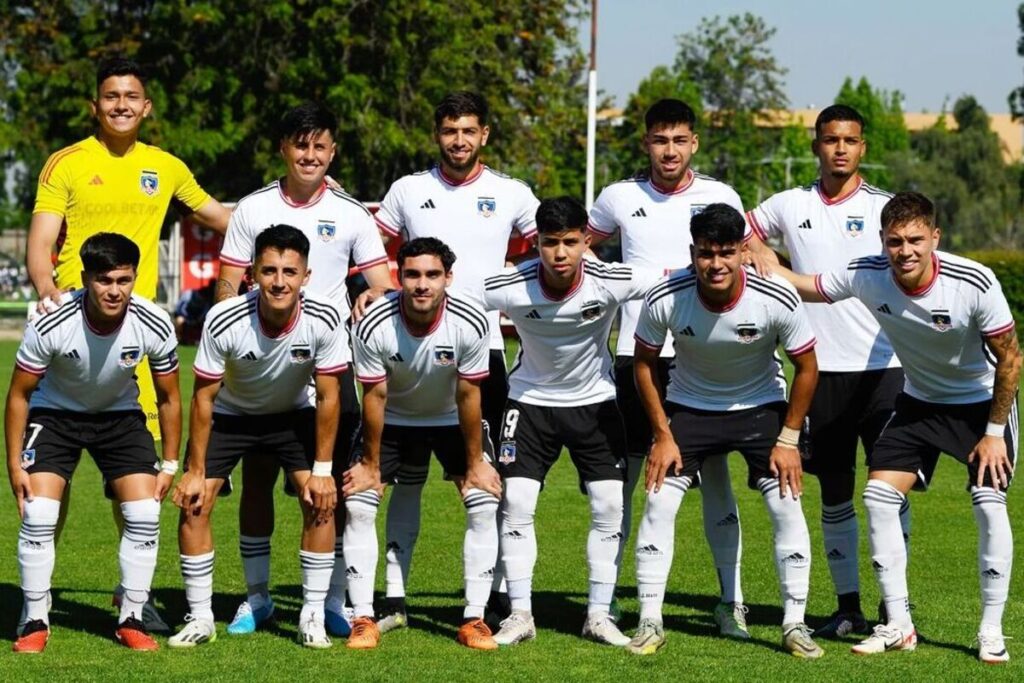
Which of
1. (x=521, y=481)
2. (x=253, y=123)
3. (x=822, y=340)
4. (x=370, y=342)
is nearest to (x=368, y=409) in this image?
(x=370, y=342)

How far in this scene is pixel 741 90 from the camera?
71.4 m

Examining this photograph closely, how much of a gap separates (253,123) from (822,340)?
1139 inches

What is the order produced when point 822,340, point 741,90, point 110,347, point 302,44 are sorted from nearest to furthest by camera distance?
1. point 110,347
2. point 822,340
3. point 302,44
4. point 741,90

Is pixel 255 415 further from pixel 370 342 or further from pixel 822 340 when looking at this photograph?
pixel 822 340

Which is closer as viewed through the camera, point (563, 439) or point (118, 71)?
point (563, 439)

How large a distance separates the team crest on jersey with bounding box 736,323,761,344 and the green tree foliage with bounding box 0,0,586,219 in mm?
27605

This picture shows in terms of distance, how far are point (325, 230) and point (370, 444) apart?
1.25 meters

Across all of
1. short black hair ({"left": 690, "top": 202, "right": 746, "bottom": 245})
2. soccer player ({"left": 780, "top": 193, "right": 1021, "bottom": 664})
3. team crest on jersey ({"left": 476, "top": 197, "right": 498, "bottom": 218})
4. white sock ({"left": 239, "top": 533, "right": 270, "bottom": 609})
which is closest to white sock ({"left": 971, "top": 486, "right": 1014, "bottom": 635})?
soccer player ({"left": 780, "top": 193, "right": 1021, "bottom": 664})

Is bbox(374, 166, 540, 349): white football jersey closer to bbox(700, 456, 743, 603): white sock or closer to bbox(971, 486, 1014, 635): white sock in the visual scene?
bbox(700, 456, 743, 603): white sock

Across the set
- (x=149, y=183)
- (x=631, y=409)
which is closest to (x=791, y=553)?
(x=631, y=409)

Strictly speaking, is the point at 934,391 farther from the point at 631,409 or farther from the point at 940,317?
the point at 631,409

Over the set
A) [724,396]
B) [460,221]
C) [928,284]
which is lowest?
[724,396]

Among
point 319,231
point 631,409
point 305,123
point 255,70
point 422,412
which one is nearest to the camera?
point 422,412

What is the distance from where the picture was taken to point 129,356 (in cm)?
777
